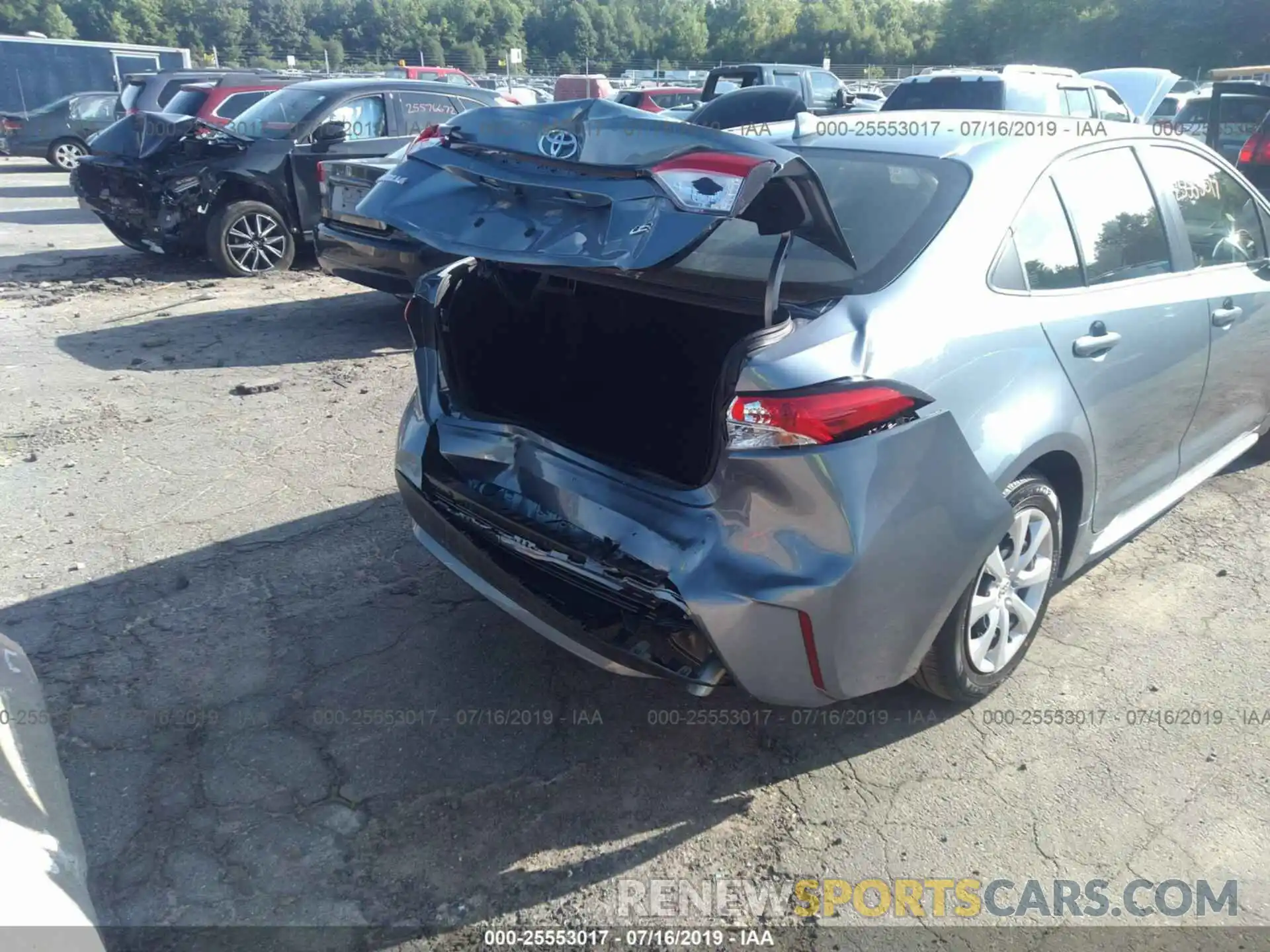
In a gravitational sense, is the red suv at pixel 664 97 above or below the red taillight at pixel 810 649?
above

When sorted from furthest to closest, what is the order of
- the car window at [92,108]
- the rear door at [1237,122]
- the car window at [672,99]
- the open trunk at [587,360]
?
1. the car window at [92,108]
2. the car window at [672,99]
3. the rear door at [1237,122]
4. the open trunk at [587,360]

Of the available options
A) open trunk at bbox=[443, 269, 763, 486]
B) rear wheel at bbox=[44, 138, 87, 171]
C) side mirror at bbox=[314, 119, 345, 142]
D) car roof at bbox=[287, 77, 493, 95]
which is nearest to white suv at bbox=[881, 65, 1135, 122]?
→ car roof at bbox=[287, 77, 493, 95]

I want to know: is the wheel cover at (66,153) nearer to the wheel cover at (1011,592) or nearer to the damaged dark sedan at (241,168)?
the damaged dark sedan at (241,168)

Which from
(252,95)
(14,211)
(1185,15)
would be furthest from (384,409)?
(1185,15)

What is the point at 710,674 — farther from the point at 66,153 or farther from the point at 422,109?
the point at 66,153

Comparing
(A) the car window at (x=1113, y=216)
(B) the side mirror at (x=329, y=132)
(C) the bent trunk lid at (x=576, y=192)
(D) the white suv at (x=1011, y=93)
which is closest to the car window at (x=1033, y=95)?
(D) the white suv at (x=1011, y=93)

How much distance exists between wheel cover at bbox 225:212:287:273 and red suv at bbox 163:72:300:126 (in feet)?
8.93

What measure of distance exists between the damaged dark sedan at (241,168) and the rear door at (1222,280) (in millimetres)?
7125

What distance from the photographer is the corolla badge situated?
265 centimetres

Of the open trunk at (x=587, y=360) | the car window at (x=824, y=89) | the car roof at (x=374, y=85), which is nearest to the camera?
the open trunk at (x=587, y=360)

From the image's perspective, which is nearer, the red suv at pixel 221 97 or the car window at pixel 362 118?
the car window at pixel 362 118

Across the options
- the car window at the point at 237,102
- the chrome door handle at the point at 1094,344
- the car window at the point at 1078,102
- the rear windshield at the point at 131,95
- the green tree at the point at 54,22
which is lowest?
the chrome door handle at the point at 1094,344

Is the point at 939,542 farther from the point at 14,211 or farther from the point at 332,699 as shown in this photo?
the point at 14,211

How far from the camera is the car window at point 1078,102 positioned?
11.7 m
